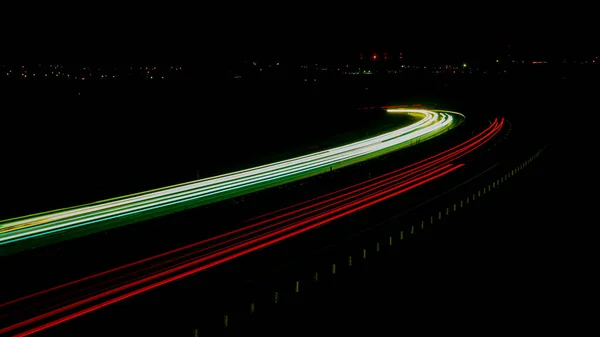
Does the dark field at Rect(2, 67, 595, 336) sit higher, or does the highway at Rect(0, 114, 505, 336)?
the highway at Rect(0, 114, 505, 336)

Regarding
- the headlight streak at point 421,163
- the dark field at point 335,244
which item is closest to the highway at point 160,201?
the headlight streak at point 421,163

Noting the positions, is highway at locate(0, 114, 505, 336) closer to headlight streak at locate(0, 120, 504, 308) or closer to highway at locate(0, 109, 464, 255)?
headlight streak at locate(0, 120, 504, 308)

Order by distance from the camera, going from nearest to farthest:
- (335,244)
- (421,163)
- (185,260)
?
(185,260), (335,244), (421,163)

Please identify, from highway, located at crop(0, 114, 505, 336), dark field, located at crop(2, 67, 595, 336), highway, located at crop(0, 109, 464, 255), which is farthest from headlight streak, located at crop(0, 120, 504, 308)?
highway, located at crop(0, 109, 464, 255)

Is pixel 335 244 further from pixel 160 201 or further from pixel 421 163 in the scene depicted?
pixel 421 163

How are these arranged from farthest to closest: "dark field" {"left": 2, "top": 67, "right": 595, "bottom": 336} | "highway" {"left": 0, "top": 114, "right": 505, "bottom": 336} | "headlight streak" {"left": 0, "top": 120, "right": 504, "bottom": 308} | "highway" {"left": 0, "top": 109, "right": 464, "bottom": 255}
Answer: "highway" {"left": 0, "top": 109, "right": 464, "bottom": 255}, "headlight streak" {"left": 0, "top": 120, "right": 504, "bottom": 308}, "dark field" {"left": 2, "top": 67, "right": 595, "bottom": 336}, "highway" {"left": 0, "top": 114, "right": 505, "bottom": 336}

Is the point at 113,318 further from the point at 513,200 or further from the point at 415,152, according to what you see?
the point at 415,152

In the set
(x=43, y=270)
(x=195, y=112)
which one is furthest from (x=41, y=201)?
(x=195, y=112)

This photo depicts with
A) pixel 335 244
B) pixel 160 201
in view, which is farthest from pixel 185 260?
pixel 160 201
